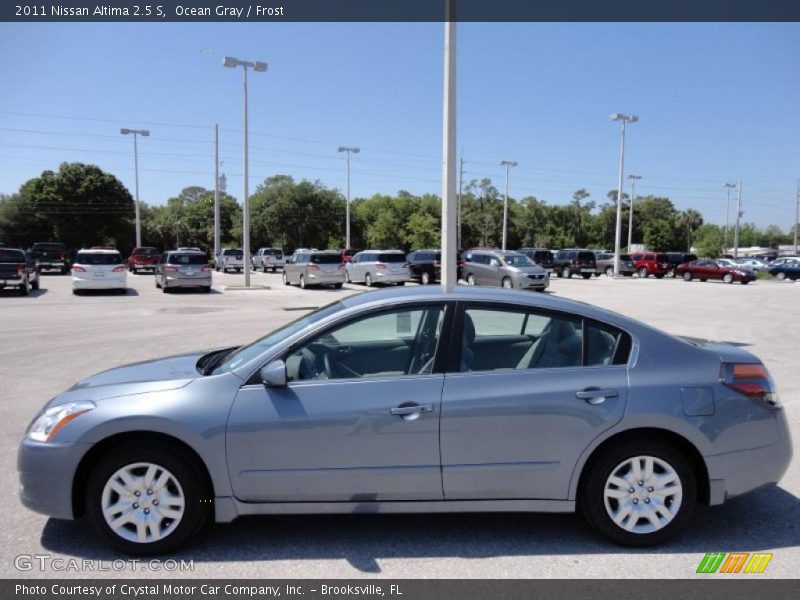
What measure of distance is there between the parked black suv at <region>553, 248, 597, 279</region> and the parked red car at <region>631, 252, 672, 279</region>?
521cm

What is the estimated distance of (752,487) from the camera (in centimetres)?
386

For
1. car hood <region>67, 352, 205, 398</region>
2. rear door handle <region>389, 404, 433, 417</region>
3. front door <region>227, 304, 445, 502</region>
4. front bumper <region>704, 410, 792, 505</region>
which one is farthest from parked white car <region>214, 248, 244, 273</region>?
front bumper <region>704, 410, 792, 505</region>

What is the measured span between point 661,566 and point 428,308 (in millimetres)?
1989

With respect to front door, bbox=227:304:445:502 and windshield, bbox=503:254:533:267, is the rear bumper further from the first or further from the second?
front door, bbox=227:304:445:502

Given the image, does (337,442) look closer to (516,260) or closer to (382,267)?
(516,260)

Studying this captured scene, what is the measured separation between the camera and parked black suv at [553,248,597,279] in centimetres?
4228

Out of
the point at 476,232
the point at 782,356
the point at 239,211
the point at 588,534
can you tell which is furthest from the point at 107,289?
the point at 476,232

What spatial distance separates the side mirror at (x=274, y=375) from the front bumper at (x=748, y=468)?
2550 millimetres

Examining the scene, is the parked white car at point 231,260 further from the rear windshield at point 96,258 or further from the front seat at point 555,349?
the front seat at point 555,349

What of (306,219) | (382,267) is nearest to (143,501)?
(382,267)

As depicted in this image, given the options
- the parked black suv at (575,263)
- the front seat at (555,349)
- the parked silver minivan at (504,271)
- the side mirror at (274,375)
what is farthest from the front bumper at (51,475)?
the parked black suv at (575,263)

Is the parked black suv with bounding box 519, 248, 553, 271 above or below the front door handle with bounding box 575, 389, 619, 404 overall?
above

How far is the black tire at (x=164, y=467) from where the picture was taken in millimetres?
3600

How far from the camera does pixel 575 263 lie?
4228 cm
